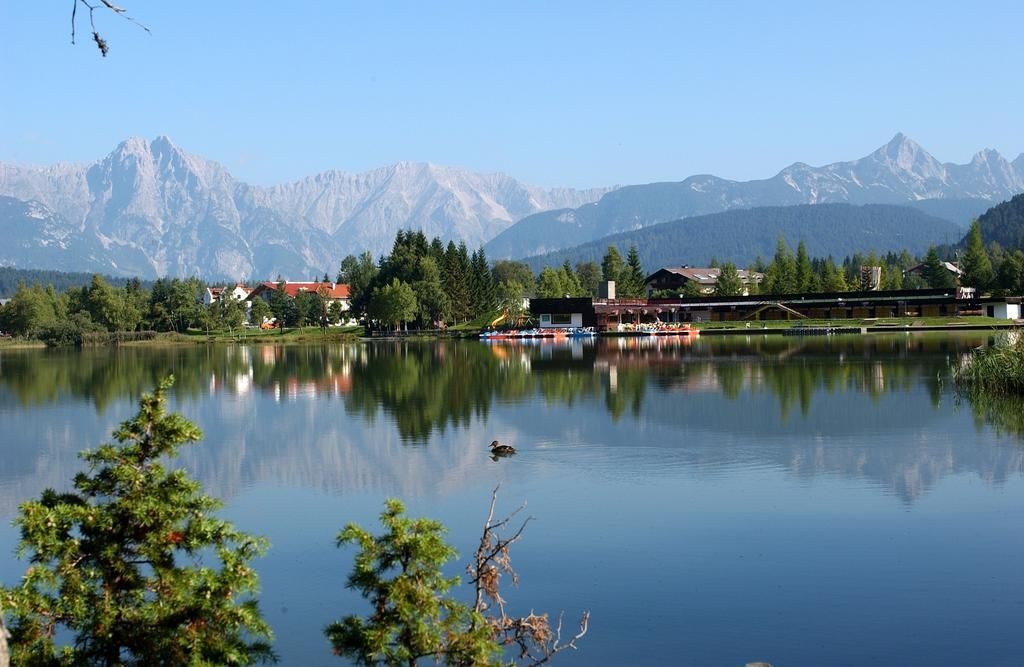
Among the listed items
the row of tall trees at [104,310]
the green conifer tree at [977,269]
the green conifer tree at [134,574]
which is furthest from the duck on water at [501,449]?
the green conifer tree at [977,269]

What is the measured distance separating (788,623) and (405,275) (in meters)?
102

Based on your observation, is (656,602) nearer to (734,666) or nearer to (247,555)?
(734,666)

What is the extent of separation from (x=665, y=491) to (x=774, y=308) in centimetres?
9329

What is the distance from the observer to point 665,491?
22156 millimetres

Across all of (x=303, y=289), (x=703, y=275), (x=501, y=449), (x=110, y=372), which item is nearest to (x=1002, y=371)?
(x=501, y=449)

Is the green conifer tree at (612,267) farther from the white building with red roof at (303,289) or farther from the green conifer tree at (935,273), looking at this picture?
the green conifer tree at (935,273)

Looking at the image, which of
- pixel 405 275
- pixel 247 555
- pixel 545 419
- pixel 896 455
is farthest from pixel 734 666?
pixel 405 275

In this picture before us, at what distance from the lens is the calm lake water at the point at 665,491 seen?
44.9 ft

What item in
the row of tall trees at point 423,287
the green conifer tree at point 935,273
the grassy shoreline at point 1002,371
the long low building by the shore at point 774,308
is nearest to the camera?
the grassy shoreline at point 1002,371

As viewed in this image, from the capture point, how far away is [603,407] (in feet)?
126

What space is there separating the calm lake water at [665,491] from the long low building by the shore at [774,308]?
189ft

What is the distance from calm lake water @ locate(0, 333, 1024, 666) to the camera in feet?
44.9

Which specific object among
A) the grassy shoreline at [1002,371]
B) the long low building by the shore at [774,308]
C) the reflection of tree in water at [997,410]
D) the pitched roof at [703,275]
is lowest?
the reflection of tree in water at [997,410]

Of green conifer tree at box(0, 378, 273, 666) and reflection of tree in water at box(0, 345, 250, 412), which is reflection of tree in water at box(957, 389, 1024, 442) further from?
reflection of tree in water at box(0, 345, 250, 412)
